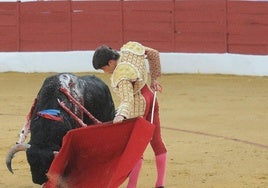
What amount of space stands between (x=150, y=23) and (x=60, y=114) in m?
8.24

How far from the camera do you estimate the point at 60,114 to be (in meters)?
4.29

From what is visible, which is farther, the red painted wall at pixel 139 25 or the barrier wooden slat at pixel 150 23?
the barrier wooden slat at pixel 150 23

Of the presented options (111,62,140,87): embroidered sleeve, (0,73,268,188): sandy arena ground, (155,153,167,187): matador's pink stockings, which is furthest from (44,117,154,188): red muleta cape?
(0,73,268,188): sandy arena ground

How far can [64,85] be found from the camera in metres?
4.55

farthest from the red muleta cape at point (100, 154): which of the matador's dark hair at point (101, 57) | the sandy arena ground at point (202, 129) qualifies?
the sandy arena ground at point (202, 129)

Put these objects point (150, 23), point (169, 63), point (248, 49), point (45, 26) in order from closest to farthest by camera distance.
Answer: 1. point (248, 49)
2. point (169, 63)
3. point (150, 23)
4. point (45, 26)

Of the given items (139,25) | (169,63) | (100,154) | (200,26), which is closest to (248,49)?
(200,26)

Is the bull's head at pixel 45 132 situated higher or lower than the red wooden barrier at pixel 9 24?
lower

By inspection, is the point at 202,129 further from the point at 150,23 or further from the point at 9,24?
the point at 9,24

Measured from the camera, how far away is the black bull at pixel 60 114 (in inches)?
161

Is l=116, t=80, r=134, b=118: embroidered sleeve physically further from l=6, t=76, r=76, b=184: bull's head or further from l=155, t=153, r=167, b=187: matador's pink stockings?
l=155, t=153, r=167, b=187: matador's pink stockings

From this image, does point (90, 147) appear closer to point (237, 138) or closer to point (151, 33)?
point (237, 138)

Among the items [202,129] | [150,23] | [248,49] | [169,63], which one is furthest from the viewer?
[150,23]

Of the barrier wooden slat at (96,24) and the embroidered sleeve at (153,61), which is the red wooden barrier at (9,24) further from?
the embroidered sleeve at (153,61)
